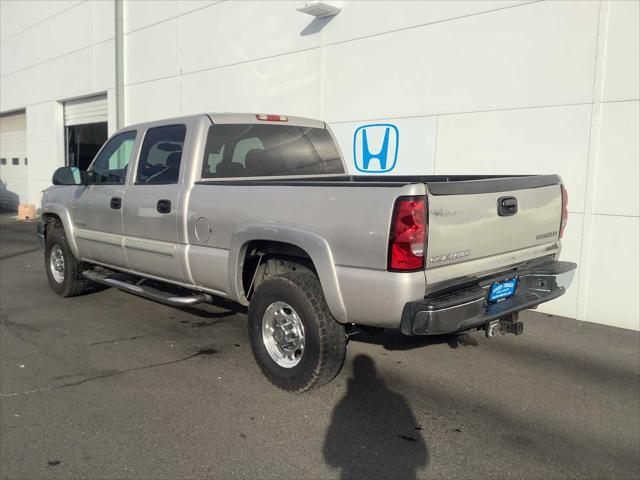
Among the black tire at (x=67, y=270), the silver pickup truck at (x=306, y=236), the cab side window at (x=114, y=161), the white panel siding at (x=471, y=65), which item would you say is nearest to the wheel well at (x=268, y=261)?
the silver pickup truck at (x=306, y=236)

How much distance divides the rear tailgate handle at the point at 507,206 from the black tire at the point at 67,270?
16.3 feet

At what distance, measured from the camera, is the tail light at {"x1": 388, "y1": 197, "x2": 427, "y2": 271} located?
3.21 m

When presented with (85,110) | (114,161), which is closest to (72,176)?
(114,161)

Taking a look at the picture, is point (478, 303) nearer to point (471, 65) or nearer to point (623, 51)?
point (623, 51)

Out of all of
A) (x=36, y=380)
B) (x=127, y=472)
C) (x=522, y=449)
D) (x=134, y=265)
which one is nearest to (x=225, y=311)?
(x=134, y=265)

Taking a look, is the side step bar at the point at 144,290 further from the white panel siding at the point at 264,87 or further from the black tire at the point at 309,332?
the white panel siding at the point at 264,87

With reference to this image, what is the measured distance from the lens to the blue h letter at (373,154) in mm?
8125

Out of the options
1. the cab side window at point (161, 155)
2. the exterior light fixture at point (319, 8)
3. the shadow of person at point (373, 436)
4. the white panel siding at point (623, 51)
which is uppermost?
the exterior light fixture at point (319, 8)

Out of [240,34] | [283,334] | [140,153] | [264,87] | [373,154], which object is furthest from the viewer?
[240,34]

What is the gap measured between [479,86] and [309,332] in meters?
4.59

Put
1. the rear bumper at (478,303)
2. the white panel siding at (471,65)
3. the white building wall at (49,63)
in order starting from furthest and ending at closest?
1. the white building wall at (49,63)
2. the white panel siding at (471,65)
3. the rear bumper at (478,303)

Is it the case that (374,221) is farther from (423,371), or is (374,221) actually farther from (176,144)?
(176,144)

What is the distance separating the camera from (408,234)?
323 centimetres

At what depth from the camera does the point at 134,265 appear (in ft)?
17.9
